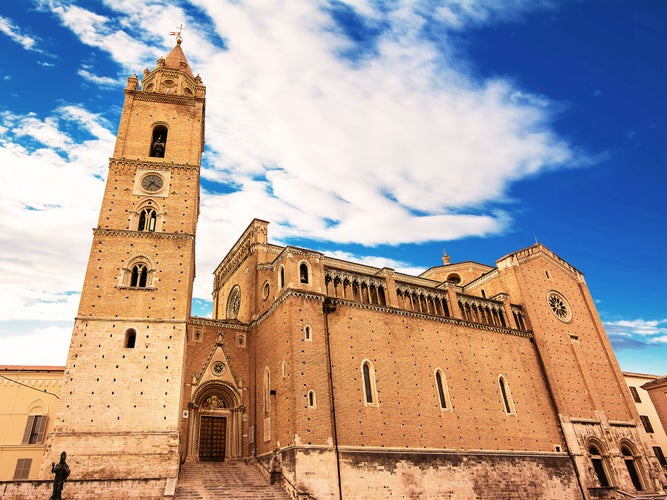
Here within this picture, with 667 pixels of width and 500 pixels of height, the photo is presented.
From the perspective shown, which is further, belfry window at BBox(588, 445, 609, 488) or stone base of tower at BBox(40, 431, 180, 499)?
belfry window at BBox(588, 445, 609, 488)

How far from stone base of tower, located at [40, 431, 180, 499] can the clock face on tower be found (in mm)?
12947

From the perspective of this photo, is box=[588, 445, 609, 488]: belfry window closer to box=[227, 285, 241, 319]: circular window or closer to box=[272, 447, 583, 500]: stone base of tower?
box=[272, 447, 583, 500]: stone base of tower

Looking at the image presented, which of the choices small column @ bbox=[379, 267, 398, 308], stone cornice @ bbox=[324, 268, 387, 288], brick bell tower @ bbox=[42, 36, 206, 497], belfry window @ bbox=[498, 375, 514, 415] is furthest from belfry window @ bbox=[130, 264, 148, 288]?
belfry window @ bbox=[498, 375, 514, 415]

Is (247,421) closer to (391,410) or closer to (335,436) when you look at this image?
→ (335,436)

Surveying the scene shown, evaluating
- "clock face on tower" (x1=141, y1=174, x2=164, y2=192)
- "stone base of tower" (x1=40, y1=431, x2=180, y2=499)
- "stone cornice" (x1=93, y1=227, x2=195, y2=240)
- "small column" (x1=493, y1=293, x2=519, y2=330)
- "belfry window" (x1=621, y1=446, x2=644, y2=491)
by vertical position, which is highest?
"clock face on tower" (x1=141, y1=174, x2=164, y2=192)

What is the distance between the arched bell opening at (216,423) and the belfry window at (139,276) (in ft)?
20.0

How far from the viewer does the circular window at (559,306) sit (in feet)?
117

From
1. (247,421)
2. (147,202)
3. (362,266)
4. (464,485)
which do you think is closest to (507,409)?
(464,485)

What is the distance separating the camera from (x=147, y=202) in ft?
87.0

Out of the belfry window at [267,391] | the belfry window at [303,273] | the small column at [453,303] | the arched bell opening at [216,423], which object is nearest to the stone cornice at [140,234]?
the belfry window at [303,273]

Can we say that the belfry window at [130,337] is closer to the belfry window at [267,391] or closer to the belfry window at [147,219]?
the belfry window at [147,219]

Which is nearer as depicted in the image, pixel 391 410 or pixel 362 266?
pixel 391 410

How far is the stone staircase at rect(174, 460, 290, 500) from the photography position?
64.5 feet

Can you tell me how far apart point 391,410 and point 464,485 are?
5213 mm
